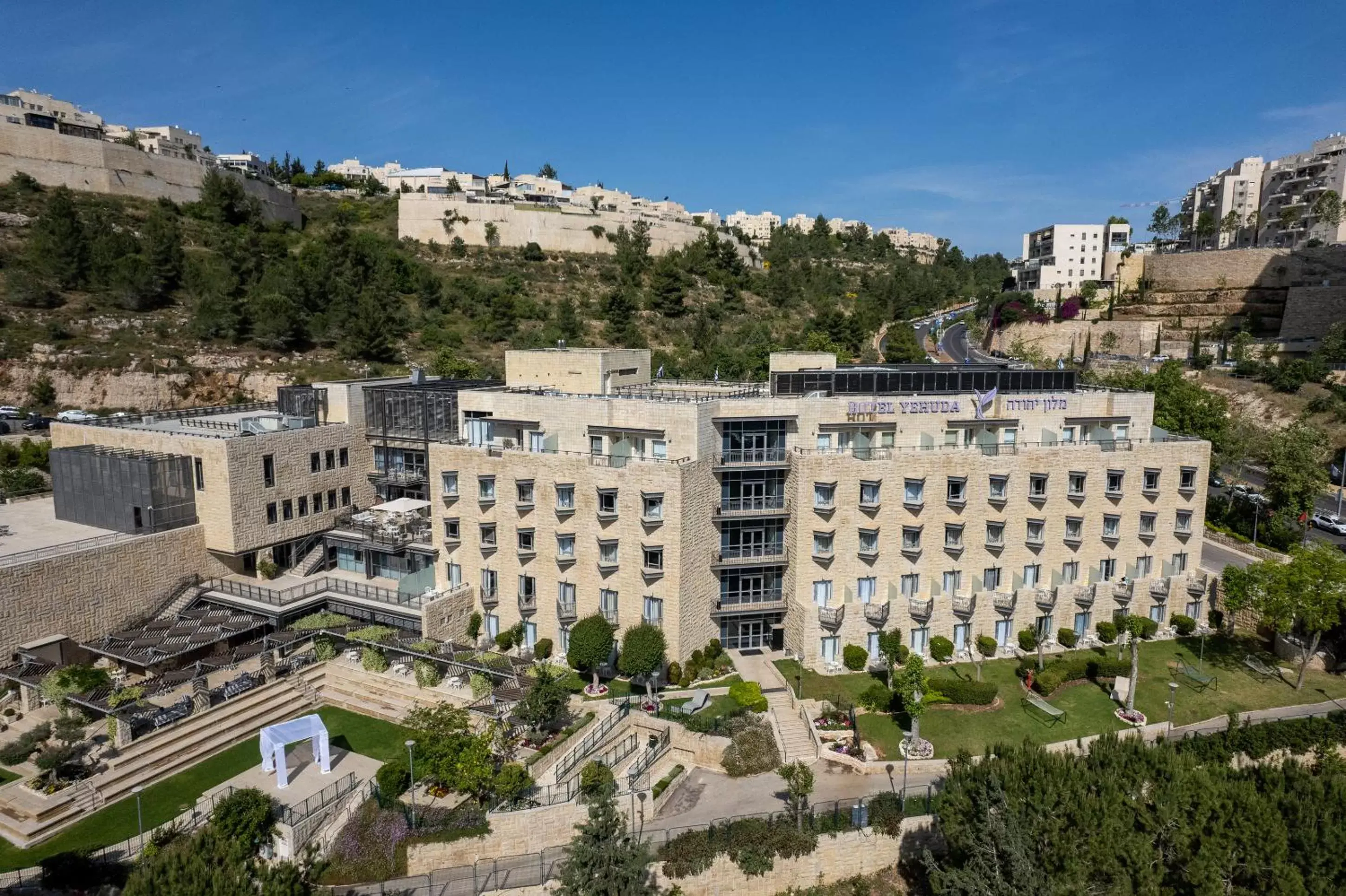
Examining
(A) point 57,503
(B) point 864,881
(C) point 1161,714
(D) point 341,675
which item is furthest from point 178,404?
(C) point 1161,714

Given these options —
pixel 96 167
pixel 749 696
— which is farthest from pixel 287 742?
pixel 96 167

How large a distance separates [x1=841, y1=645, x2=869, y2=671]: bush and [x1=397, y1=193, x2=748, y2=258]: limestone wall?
11428cm

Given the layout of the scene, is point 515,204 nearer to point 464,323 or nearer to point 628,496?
point 464,323

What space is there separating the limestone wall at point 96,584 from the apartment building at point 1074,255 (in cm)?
13784

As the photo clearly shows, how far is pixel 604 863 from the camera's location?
2361 cm

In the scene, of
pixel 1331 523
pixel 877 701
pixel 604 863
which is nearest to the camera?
pixel 604 863

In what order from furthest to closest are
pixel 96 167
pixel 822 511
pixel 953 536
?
pixel 96 167
pixel 953 536
pixel 822 511

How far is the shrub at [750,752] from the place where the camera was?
32031mm

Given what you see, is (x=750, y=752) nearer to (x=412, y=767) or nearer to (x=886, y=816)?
(x=886, y=816)

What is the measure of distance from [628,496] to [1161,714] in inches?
1064

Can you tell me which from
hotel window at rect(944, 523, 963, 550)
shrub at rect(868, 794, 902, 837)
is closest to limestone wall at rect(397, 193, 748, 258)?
hotel window at rect(944, 523, 963, 550)

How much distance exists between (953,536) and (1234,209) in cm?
13045

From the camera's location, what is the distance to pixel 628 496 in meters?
37.2

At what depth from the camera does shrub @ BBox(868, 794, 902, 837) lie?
28625 millimetres
